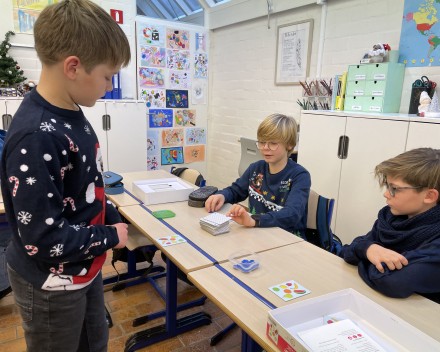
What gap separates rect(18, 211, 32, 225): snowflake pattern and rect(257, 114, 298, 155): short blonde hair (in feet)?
4.33

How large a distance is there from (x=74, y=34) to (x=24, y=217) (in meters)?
0.43

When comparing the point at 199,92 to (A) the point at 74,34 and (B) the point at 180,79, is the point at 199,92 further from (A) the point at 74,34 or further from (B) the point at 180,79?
(A) the point at 74,34

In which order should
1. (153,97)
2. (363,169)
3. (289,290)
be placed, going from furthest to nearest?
(153,97), (363,169), (289,290)

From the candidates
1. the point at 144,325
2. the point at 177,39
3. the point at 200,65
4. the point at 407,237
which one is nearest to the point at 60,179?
the point at 407,237

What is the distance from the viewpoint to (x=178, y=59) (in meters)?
4.52

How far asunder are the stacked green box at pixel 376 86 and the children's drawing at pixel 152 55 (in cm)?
249

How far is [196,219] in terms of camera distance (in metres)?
1.73

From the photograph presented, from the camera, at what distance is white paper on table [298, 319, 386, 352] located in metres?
0.83

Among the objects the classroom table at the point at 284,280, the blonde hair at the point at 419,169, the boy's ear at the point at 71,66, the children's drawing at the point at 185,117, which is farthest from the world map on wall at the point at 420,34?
the children's drawing at the point at 185,117

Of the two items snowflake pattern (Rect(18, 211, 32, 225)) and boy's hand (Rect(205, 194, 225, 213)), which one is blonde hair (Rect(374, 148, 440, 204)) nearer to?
boy's hand (Rect(205, 194, 225, 213))

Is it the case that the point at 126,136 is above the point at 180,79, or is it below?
below

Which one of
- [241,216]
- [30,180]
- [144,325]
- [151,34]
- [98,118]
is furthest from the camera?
[151,34]

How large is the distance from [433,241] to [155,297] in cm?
176

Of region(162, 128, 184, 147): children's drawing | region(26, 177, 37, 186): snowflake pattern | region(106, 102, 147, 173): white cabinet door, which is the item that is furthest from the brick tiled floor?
region(162, 128, 184, 147): children's drawing
